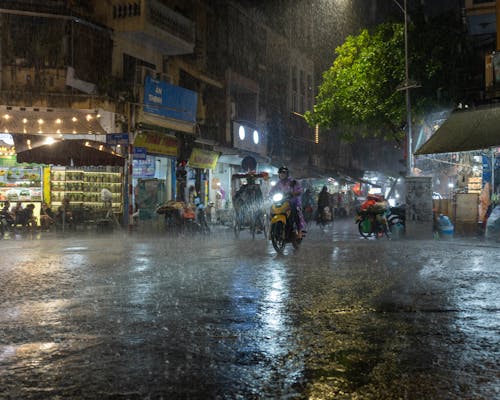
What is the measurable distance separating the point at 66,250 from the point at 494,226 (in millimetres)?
12320

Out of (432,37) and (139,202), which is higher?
(432,37)

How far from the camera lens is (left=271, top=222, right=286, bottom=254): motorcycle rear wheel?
12.4 metres

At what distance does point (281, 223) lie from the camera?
41.3ft

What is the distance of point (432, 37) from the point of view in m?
24.6

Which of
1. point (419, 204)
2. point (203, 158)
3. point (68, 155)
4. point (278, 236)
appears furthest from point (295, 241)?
point (203, 158)

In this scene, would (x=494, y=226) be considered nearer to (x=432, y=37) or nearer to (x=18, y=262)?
(x=432, y=37)

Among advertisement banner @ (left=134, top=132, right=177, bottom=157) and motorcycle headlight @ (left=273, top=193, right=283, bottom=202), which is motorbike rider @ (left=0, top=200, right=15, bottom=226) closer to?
advertisement banner @ (left=134, top=132, right=177, bottom=157)

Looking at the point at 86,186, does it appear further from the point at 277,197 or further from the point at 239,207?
the point at 277,197

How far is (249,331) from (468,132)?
14.8 metres

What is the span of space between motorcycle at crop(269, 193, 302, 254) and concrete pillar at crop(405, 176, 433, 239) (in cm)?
853

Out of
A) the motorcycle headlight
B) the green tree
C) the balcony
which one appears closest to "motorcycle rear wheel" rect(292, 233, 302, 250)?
the motorcycle headlight

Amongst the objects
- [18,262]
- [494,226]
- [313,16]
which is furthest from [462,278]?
[313,16]

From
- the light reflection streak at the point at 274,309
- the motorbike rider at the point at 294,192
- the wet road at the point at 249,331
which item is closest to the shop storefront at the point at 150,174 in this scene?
the motorbike rider at the point at 294,192

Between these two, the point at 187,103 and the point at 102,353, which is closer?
the point at 102,353
